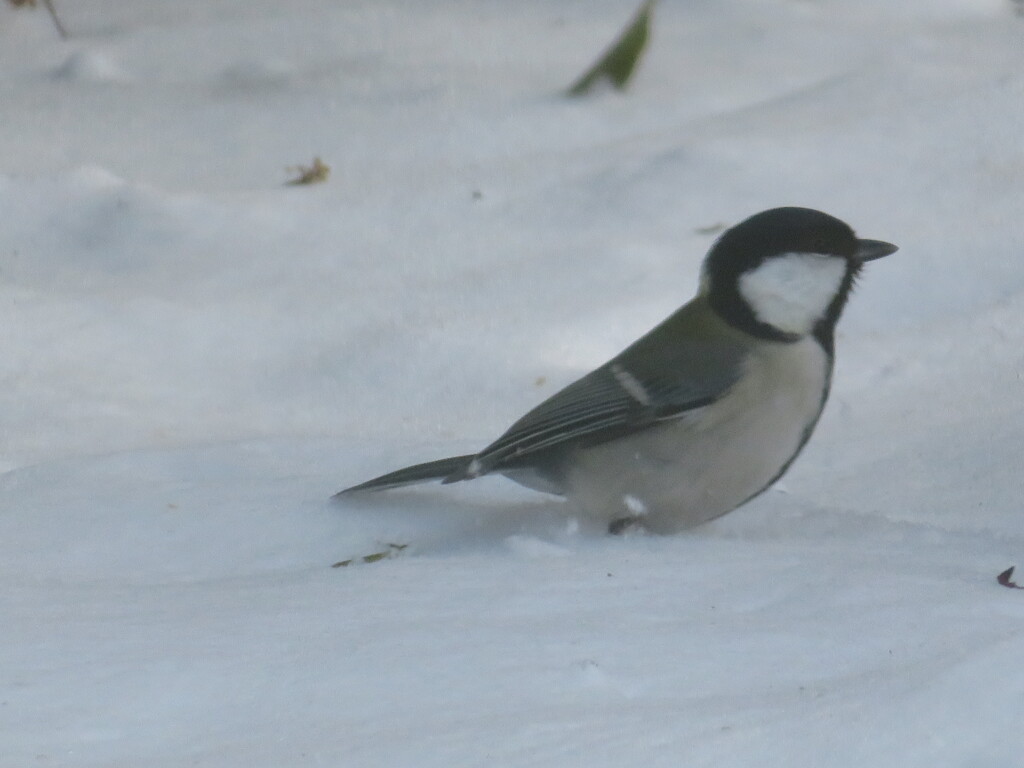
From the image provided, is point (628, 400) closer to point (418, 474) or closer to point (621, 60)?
point (418, 474)

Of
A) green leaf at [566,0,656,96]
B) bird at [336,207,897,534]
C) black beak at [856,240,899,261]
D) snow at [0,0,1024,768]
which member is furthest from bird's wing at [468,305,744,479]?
green leaf at [566,0,656,96]

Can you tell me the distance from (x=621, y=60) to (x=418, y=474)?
2.74 m

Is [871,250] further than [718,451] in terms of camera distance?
Yes

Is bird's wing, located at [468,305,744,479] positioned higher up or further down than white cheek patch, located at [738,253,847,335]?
further down

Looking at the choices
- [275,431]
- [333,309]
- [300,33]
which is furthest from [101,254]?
[300,33]

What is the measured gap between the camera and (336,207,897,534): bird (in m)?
2.49

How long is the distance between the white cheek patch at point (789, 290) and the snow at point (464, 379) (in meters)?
0.38

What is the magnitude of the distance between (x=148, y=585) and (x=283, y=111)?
3103mm

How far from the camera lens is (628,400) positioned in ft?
8.36

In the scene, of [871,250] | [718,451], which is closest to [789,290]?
[871,250]

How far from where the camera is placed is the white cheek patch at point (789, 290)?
8.54 ft

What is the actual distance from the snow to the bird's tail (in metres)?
0.06

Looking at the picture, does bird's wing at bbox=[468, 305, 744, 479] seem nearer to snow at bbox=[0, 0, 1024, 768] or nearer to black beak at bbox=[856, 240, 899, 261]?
snow at bbox=[0, 0, 1024, 768]

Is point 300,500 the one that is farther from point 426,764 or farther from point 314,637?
point 426,764
